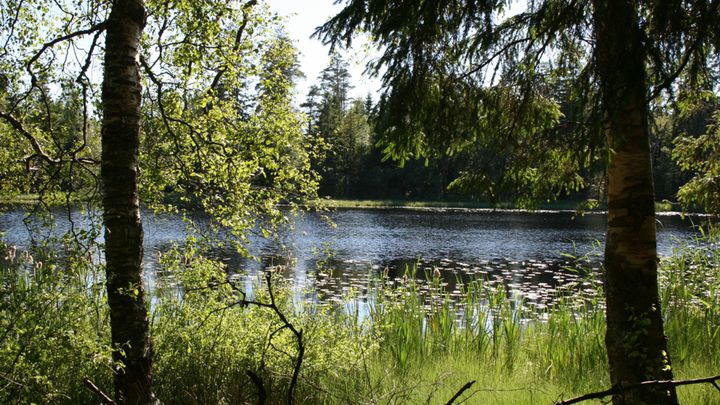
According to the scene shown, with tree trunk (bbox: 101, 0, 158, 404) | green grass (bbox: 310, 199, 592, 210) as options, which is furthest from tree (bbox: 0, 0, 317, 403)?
green grass (bbox: 310, 199, 592, 210)

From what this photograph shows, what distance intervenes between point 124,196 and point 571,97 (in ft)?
10.1

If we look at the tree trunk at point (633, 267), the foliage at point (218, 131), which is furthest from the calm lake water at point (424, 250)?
the tree trunk at point (633, 267)

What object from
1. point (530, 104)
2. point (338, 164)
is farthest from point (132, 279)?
point (338, 164)

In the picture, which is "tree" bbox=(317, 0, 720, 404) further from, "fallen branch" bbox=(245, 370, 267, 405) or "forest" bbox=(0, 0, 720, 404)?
"fallen branch" bbox=(245, 370, 267, 405)

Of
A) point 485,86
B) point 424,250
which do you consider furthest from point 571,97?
point 424,250

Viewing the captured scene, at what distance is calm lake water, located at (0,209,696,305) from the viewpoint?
562 inches

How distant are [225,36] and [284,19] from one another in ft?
2.75

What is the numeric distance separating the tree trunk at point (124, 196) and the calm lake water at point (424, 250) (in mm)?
2282

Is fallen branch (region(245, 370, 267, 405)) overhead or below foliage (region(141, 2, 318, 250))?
below

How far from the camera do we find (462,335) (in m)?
7.17

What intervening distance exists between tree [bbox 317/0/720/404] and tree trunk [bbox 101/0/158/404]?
4.58ft

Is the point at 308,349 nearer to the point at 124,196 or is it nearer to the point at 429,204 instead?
the point at 124,196

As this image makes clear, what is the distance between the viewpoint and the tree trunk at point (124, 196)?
382cm

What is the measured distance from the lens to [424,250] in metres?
23.0
